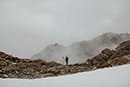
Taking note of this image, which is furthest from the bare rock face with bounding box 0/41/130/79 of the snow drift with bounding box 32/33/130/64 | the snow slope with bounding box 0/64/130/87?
the snow drift with bounding box 32/33/130/64

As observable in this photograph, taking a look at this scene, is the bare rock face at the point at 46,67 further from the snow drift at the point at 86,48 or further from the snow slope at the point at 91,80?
the snow drift at the point at 86,48

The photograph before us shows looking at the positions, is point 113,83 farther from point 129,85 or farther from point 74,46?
point 74,46

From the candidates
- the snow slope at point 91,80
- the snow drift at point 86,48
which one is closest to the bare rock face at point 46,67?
the snow slope at point 91,80

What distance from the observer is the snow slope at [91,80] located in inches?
125

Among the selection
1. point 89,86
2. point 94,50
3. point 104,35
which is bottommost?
point 89,86

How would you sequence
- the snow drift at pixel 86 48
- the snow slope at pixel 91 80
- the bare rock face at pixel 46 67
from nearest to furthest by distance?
1. the snow slope at pixel 91 80
2. the bare rock face at pixel 46 67
3. the snow drift at pixel 86 48

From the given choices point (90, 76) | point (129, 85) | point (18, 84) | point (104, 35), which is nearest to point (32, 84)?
point (18, 84)

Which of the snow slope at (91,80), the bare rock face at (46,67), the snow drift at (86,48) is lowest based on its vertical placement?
the snow slope at (91,80)

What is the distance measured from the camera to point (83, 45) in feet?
526

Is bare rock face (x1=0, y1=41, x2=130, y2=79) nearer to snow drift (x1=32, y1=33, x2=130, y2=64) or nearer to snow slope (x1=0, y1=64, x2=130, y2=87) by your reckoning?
snow slope (x1=0, y1=64, x2=130, y2=87)

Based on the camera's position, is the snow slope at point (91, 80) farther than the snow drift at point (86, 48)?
No

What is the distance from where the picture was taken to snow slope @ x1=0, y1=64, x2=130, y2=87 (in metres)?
3.18

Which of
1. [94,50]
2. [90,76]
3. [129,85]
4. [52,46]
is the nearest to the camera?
[129,85]

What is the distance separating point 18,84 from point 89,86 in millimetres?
1076
